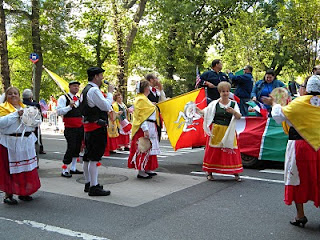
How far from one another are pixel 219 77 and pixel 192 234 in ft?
17.1

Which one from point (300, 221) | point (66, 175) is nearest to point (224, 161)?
point (300, 221)

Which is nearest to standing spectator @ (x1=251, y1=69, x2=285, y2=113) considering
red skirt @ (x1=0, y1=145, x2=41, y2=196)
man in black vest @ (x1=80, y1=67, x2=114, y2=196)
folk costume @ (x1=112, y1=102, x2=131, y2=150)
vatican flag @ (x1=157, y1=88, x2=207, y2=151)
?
vatican flag @ (x1=157, y1=88, x2=207, y2=151)

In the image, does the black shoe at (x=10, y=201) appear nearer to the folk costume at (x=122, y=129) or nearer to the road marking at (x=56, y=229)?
the road marking at (x=56, y=229)

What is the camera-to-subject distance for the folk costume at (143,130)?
729 centimetres

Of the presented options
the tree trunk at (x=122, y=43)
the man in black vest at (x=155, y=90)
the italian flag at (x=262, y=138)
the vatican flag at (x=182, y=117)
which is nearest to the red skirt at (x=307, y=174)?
the italian flag at (x=262, y=138)

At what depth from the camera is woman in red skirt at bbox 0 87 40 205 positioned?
5598 mm

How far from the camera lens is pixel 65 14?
20.6m

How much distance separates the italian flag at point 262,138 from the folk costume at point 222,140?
48.1 inches

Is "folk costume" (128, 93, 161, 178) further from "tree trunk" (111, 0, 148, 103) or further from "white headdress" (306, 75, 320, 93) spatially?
"tree trunk" (111, 0, 148, 103)

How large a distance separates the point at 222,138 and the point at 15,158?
3560mm

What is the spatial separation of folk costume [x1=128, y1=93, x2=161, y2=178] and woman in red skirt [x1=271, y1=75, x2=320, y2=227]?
10.5 feet

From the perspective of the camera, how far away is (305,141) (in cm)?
448

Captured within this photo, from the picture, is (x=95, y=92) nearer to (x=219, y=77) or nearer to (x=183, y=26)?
(x=219, y=77)

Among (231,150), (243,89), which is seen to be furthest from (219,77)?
(231,150)
